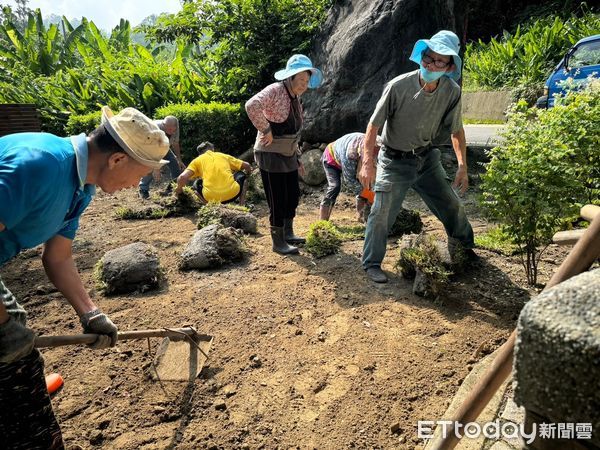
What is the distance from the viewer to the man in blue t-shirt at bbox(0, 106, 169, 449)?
1.58 m

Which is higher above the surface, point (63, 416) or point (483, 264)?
point (483, 264)

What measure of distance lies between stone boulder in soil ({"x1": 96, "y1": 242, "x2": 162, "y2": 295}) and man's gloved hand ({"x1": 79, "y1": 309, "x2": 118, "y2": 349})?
6.21 ft

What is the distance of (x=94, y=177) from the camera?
1.90 metres

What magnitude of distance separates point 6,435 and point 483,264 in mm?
3684

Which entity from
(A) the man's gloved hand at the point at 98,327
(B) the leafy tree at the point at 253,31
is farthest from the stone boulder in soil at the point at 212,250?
(B) the leafy tree at the point at 253,31

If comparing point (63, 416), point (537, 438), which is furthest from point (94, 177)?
point (537, 438)

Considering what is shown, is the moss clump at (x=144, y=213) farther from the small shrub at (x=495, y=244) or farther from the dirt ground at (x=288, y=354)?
the small shrub at (x=495, y=244)

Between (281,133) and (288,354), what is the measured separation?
246 cm

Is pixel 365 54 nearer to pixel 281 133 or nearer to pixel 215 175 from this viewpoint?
pixel 215 175

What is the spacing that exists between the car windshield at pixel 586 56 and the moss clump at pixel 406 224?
20.3 feet

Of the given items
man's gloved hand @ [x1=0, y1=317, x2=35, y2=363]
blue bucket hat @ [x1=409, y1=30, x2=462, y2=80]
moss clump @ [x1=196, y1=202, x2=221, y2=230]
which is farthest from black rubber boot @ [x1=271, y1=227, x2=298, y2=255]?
man's gloved hand @ [x1=0, y1=317, x2=35, y2=363]

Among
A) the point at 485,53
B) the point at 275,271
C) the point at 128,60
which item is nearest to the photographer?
the point at 275,271

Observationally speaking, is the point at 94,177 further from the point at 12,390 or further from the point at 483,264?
the point at 483,264

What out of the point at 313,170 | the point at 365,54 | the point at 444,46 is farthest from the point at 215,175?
the point at 444,46
